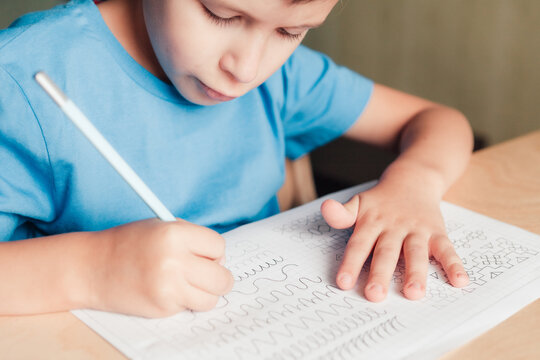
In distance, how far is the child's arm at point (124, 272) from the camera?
40 centimetres

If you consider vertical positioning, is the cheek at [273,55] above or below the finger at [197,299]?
above

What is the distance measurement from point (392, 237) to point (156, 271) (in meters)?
0.23

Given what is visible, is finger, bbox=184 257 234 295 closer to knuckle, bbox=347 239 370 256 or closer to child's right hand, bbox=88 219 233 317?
child's right hand, bbox=88 219 233 317

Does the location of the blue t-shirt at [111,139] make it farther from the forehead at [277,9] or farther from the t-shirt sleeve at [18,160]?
the forehead at [277,9]

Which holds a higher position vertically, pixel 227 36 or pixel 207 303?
pixel 227 36

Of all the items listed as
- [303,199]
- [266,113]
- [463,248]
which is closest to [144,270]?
[463,248]

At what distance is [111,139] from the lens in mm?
604

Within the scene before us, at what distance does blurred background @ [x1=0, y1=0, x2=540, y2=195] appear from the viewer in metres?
1.32

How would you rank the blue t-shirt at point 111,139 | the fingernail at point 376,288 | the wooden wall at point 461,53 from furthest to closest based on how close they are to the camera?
1. the wooden wall at point 461,53
2. the blue t-shirt at point 111,139
3. the fingernail at point 376,288

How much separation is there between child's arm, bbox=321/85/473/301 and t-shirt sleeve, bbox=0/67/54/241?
0.93 ft

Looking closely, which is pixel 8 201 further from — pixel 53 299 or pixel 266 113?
pixel 266 113

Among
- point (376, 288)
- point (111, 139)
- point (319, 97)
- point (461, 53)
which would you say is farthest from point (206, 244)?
point (461, 53)

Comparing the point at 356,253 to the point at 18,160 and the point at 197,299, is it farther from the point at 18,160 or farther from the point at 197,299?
the point at 18,160

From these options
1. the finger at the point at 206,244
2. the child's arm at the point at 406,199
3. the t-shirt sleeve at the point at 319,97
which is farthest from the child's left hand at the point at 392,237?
the t-shirt sleeve at the point at 319,97
